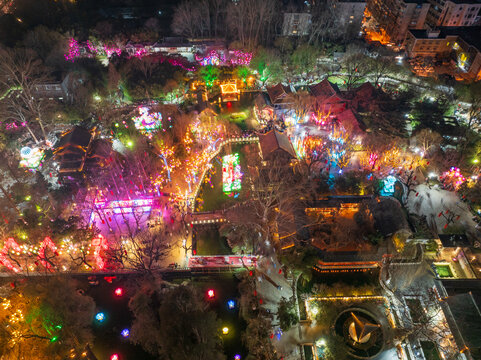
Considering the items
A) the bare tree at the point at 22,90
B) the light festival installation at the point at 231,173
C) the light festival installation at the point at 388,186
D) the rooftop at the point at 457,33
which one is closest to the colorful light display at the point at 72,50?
the bare tree at the point at 22,90

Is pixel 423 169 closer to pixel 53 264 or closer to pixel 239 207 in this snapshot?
pixel 239 207

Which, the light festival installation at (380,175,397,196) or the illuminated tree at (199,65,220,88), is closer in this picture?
the light festival installation at (380,175,397,196)

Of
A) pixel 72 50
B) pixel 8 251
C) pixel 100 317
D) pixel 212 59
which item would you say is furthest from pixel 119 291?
pixel 72 50

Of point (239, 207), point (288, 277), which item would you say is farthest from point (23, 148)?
point (288, 277)

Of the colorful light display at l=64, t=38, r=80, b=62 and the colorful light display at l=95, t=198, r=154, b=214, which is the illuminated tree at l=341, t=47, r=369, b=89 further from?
the colorful light display at l=64, t=38, r=80, b=62

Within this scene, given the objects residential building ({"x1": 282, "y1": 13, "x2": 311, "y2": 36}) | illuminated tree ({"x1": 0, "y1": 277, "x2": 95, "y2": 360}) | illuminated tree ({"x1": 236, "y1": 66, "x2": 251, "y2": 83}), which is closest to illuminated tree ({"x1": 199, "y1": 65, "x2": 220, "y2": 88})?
illuminated tree ({"x1": 236, "y1": 66, "x2": 251, "y2": 83})

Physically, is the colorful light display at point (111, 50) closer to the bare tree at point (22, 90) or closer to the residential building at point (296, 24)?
the bare tree at point (22, 90)
